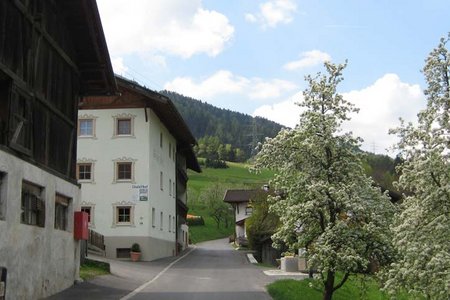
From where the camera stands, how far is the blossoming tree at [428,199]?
8.85 meters

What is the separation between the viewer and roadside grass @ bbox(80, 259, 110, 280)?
2054 cm

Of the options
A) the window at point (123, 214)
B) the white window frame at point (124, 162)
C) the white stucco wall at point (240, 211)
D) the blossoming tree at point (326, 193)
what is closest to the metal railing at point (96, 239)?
the window at point (123, 214)

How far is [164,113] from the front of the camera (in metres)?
36.4

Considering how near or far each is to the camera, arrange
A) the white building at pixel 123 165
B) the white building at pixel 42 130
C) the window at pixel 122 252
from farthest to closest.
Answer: the white building at pixel 123 165, the window at pixel 122 252, the white building at pixel 42 130

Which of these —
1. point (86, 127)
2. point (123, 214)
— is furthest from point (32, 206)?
point (86, 127)

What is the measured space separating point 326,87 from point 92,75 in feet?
33.0

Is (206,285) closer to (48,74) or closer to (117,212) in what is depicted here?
(48,74)

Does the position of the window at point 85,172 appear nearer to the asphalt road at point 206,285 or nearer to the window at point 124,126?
the window at point 124,126

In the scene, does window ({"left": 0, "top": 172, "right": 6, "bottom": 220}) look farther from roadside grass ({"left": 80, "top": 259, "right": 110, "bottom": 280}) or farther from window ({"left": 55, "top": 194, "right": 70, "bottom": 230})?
roadside grass ({"left": 80, "top": 259, "right": 110, "bottom": 280})

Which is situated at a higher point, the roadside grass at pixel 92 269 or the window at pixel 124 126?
the window at pixel 124 126

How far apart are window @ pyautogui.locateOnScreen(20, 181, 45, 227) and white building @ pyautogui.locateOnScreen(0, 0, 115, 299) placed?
0.08 feet

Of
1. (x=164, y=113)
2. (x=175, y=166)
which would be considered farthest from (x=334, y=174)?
(x=175, y=166)

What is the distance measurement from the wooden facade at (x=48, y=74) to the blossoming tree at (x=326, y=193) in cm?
582

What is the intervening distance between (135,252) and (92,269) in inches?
424
